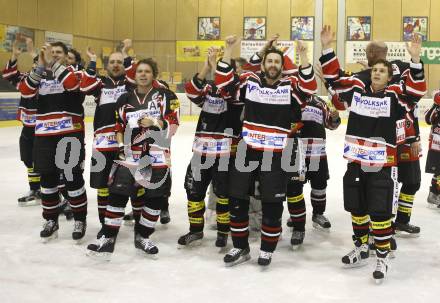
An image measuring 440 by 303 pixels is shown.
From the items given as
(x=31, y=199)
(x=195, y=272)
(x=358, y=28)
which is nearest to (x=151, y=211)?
(x=195, y=272)

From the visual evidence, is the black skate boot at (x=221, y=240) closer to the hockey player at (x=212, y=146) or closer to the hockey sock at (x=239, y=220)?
the hockey player at (x=212, y=146)

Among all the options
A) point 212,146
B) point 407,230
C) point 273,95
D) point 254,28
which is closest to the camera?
point 273,95

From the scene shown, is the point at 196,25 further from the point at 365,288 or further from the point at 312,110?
the point at 365,288

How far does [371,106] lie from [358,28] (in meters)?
16.0

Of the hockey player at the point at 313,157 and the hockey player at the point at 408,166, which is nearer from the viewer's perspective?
the hockey player at the point at 313,157

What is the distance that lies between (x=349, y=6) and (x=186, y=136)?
965 cm

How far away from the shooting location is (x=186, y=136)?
469 inches

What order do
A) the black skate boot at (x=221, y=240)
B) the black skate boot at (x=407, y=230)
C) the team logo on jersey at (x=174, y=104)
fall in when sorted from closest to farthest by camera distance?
the team logo on jersey at (x=174, y=104), the black skate boot at (x=221, y=240), the black skate boot at (x=407, y=230)

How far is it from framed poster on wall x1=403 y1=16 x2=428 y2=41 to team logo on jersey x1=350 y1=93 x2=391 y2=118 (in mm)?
15875

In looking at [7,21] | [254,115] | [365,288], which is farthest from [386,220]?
[7,21]

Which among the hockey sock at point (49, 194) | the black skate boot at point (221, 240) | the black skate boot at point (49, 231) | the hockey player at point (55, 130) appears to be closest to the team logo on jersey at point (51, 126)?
the hockey player at point (55, 130)

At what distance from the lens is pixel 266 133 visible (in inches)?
140

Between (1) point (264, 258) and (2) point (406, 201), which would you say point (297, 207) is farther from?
(2) point (406, 201)

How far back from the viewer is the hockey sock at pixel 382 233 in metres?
3.42
